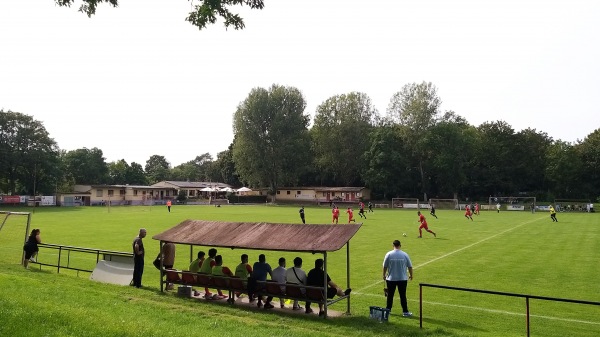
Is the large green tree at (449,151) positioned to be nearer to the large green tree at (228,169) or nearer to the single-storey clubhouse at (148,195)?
the single-storey clubhouse at (148,195)

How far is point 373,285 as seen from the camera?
15445 millimetres

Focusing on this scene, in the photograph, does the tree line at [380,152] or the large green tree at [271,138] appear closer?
the tree line at [380,152]

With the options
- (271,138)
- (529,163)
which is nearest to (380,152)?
(271,138)

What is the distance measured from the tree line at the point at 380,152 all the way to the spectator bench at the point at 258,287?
70238mm

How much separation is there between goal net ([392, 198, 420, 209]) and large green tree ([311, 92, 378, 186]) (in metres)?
9.50

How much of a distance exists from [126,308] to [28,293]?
104 inches

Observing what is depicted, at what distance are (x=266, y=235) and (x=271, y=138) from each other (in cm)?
7726

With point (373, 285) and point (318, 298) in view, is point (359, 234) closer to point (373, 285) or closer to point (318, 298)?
point (373, 285)

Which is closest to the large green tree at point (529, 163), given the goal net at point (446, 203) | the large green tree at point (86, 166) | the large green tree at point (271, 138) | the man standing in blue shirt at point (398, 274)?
the goal net at point (446, 203)

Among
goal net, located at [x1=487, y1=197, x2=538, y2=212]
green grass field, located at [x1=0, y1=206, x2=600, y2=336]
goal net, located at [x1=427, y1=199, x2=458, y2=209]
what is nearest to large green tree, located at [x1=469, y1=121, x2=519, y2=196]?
goal net, located at [x1=487, y1=197, x2=538, y2=212]

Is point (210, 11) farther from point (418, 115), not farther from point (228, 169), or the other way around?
point (228, 169)

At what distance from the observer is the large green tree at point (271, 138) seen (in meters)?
88.6

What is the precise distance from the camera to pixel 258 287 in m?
12.0

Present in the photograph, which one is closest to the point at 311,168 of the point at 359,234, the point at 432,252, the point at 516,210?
the point at 516,210
